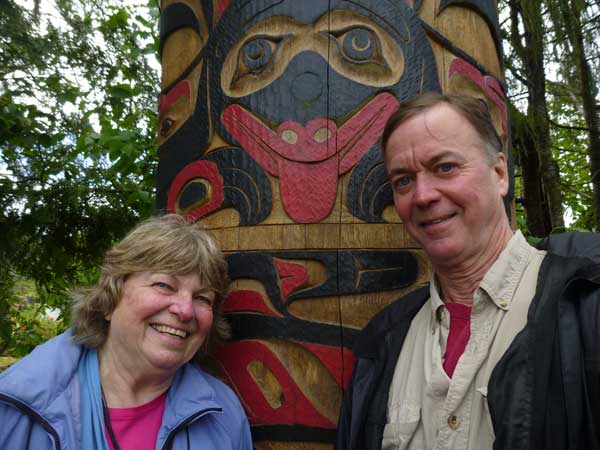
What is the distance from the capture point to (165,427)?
1340 millimetres

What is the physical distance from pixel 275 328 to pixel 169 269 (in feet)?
1.19

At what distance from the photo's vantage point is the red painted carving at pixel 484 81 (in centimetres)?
171

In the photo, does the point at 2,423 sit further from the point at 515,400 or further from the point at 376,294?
the point at 515,400

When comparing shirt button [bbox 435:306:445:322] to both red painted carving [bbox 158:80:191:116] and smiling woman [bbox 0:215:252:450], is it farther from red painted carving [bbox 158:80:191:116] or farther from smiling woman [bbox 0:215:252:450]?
red painted carving [bbox 158:80:191:116]

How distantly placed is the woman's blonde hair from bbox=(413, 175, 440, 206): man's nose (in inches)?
23.2

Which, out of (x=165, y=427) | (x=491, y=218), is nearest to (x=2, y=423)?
(x=165, y=427)

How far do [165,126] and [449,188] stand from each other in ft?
3.72

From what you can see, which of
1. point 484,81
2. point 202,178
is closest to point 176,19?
point 202,178

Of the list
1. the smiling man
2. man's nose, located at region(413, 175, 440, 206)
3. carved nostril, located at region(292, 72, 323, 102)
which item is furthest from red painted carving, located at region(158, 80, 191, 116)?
man's nose, located at region(413, 175, 440, 206)

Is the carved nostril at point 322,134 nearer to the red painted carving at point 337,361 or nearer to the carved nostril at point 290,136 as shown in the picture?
the carved nostril at point 290,136

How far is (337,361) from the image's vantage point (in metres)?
1.52

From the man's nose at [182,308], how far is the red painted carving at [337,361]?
0.37m

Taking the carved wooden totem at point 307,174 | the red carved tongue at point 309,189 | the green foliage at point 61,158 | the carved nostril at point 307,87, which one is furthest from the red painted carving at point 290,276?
the green foliage at point 61,158

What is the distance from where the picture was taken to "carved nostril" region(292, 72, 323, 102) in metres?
1.64
